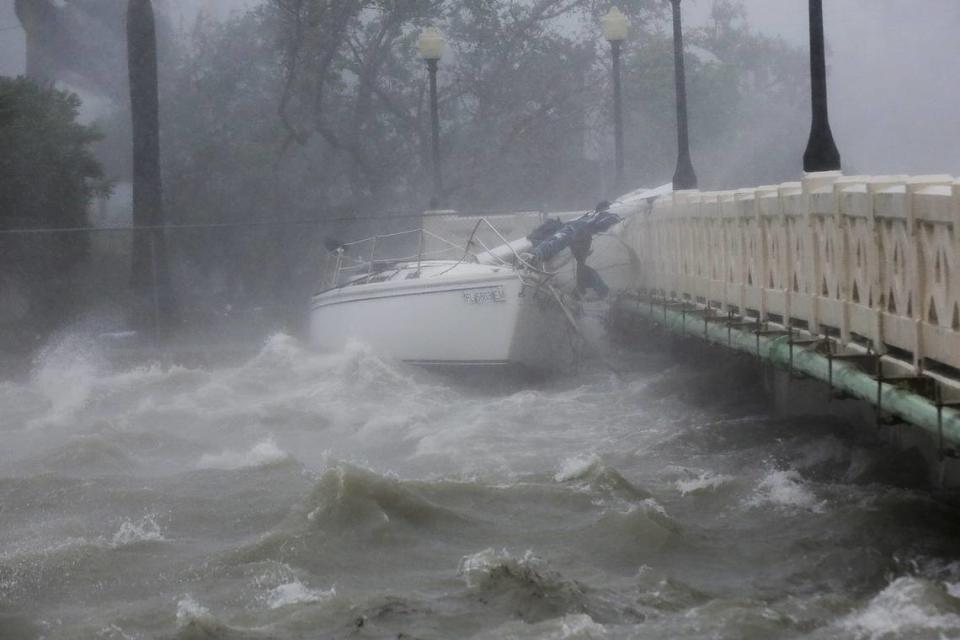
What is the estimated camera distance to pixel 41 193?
2744cm

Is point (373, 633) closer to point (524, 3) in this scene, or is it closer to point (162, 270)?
point (162, 270)

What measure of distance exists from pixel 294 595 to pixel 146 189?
20400mm

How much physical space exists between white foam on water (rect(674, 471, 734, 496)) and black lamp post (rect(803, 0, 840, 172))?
371 cm

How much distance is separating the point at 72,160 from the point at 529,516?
19.2m

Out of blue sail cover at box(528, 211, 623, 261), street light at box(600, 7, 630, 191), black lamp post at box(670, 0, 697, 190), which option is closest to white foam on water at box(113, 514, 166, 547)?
blue sail cover at box(528, 211, 623, 261)

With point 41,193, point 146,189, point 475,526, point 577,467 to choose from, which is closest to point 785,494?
point 577,467

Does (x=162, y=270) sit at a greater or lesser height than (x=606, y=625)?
greater

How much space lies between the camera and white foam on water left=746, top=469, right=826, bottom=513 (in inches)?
430

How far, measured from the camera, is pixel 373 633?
823cm

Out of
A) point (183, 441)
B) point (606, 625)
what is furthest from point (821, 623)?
point (183, 441)

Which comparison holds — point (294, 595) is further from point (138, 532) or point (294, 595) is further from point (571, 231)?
point (571, 231)

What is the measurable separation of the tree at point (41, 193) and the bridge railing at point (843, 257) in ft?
39.4

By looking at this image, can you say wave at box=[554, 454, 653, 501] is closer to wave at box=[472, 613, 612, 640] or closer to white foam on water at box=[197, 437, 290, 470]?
white foam on water at box=[197, 437, 290, 470]

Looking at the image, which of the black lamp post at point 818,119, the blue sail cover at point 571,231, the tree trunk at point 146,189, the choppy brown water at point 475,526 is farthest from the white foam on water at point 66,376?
the black lamp post at point 818,119
